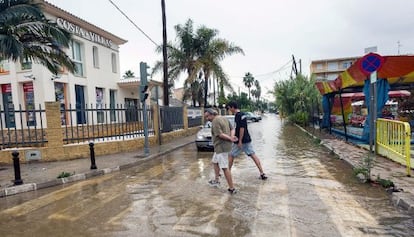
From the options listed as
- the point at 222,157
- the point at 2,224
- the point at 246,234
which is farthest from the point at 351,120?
the point at 2,224

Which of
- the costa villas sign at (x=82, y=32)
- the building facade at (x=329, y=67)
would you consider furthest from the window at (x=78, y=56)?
the building facade at (x=329, y=67)

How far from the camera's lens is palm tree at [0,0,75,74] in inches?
322

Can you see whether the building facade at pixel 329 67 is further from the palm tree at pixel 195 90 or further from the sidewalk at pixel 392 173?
the sidewalk at pixel 392 173

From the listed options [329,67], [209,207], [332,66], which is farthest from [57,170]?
[332,66]

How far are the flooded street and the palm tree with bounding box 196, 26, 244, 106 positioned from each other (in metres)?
18.0

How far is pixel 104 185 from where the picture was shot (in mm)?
7168

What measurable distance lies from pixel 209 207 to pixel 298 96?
24.1 m

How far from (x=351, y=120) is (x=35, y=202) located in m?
19.7

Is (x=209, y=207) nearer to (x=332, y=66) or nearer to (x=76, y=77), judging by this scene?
(x=76, y=77)

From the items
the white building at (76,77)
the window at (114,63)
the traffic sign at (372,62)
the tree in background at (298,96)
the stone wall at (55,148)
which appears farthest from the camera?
the tree in background at (298,96)

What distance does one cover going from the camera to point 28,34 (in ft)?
30.7

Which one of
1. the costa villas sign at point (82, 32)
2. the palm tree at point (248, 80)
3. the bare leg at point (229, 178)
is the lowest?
the bare leg at point (229, 178)

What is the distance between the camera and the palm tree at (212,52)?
25.1m

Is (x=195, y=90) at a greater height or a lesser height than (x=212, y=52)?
lesser
